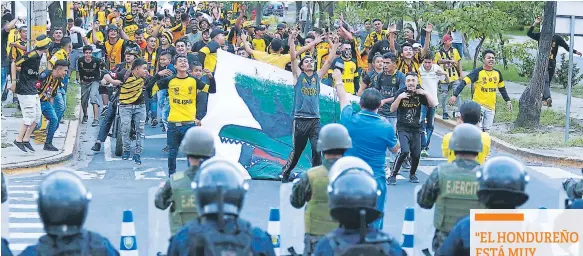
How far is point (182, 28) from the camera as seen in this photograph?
2698 cm

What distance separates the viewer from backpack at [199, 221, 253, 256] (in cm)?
613

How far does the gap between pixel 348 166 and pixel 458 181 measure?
48.7 inches

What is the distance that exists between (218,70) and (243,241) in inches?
419

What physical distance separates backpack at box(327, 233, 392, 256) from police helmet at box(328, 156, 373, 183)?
630 mm

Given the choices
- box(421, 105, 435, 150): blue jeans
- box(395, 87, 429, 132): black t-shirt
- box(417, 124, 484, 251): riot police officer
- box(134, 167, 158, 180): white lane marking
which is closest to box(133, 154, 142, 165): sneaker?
box(134, 167, 158, 180): white lane marking

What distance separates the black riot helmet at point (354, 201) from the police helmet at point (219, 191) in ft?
1.70

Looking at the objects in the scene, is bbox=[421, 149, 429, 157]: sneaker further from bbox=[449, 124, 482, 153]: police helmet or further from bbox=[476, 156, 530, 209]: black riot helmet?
bbox=[476, 156, 530, 209]: black riot helmet

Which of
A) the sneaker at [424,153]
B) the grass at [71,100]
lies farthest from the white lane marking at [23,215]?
the grass at [71,100]

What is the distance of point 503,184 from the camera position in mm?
6859

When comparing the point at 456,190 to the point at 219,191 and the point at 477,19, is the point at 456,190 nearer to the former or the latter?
the point at 219,191

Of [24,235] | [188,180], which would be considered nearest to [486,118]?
[24,235]

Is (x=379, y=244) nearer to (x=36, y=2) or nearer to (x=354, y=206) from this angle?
(x=354, y=206)

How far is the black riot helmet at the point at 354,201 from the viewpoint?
21.0 feet

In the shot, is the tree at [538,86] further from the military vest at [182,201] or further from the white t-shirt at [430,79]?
the military vest at [182,201]
